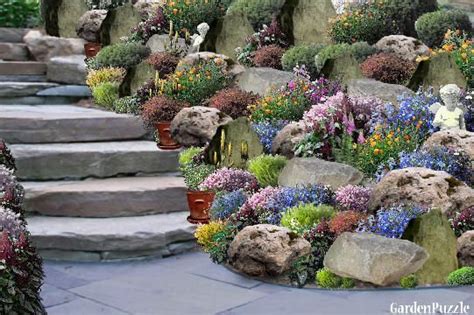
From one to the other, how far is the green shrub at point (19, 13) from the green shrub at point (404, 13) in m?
7.87

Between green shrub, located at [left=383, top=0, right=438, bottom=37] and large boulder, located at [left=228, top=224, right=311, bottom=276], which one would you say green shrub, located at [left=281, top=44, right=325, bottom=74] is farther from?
large boulder, located at [left=228, top=224, right=311, bottom=276]

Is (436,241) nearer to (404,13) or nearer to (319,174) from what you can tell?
(319,174)

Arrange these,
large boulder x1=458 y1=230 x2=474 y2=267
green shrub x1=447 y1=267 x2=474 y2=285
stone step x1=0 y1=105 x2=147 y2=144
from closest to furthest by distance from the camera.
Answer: green shrub x1=447 y1=267 x2=474 y2=285 → large boulder x1=458 y1=230 x2=474 y2=267 → stone step x1=0 y1=105 x2=147 y2=144

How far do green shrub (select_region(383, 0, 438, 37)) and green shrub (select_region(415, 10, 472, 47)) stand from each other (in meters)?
0.45

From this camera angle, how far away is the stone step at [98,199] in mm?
9172

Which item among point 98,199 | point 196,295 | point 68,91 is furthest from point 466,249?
point 68,91

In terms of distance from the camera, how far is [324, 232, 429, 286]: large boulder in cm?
710

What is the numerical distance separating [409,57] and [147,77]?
4536 mm

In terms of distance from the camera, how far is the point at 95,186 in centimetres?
948

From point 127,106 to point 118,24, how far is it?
13.8 ft

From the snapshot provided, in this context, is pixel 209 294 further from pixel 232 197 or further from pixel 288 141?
pixel 288 141

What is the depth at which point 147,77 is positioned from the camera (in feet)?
43.1

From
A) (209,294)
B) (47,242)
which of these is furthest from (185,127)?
(209,294)

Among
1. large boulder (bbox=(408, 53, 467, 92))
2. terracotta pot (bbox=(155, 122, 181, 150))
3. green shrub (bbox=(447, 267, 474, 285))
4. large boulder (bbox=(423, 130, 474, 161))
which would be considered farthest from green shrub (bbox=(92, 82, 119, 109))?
green shrub (bbox=(447, 267, 474, 285))
